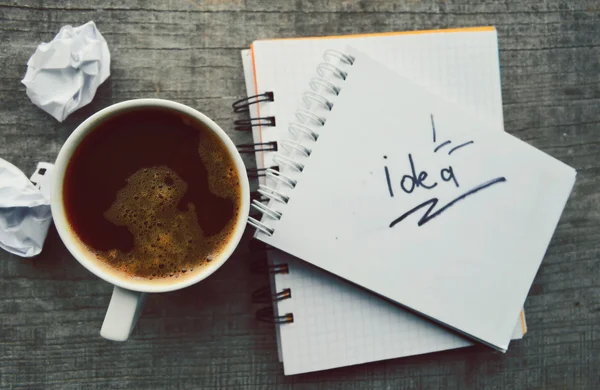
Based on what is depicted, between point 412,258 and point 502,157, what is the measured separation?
0.16 m

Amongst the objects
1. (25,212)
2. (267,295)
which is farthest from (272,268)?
(25,212)

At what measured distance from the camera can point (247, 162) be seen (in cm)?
60

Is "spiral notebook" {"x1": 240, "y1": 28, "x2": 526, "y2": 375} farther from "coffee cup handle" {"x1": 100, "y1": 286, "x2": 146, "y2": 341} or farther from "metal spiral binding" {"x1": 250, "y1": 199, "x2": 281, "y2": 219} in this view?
"coffee cup handle" {"x1": 100, "y1": 286, "x2": 146, "y2": 341}

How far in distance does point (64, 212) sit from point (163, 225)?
0.30 ft

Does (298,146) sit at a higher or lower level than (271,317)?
higher

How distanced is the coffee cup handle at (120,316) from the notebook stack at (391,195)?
154mm

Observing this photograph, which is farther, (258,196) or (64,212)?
(258,196)

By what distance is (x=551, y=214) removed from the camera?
0.60 meters

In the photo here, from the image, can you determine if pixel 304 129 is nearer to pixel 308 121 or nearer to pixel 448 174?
pixel 308 121

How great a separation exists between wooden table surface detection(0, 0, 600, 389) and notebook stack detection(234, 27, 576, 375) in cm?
A: 3

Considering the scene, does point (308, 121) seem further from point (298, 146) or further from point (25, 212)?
point (25, 212)

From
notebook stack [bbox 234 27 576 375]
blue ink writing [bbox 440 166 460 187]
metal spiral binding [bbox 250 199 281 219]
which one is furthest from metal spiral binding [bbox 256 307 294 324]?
blue ink writing [bbox 440 166 460 187]

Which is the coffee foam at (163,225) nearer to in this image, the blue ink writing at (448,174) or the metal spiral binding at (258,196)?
the metal spiral binding at (258,196)

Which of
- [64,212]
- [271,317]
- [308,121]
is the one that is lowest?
[271,317]
